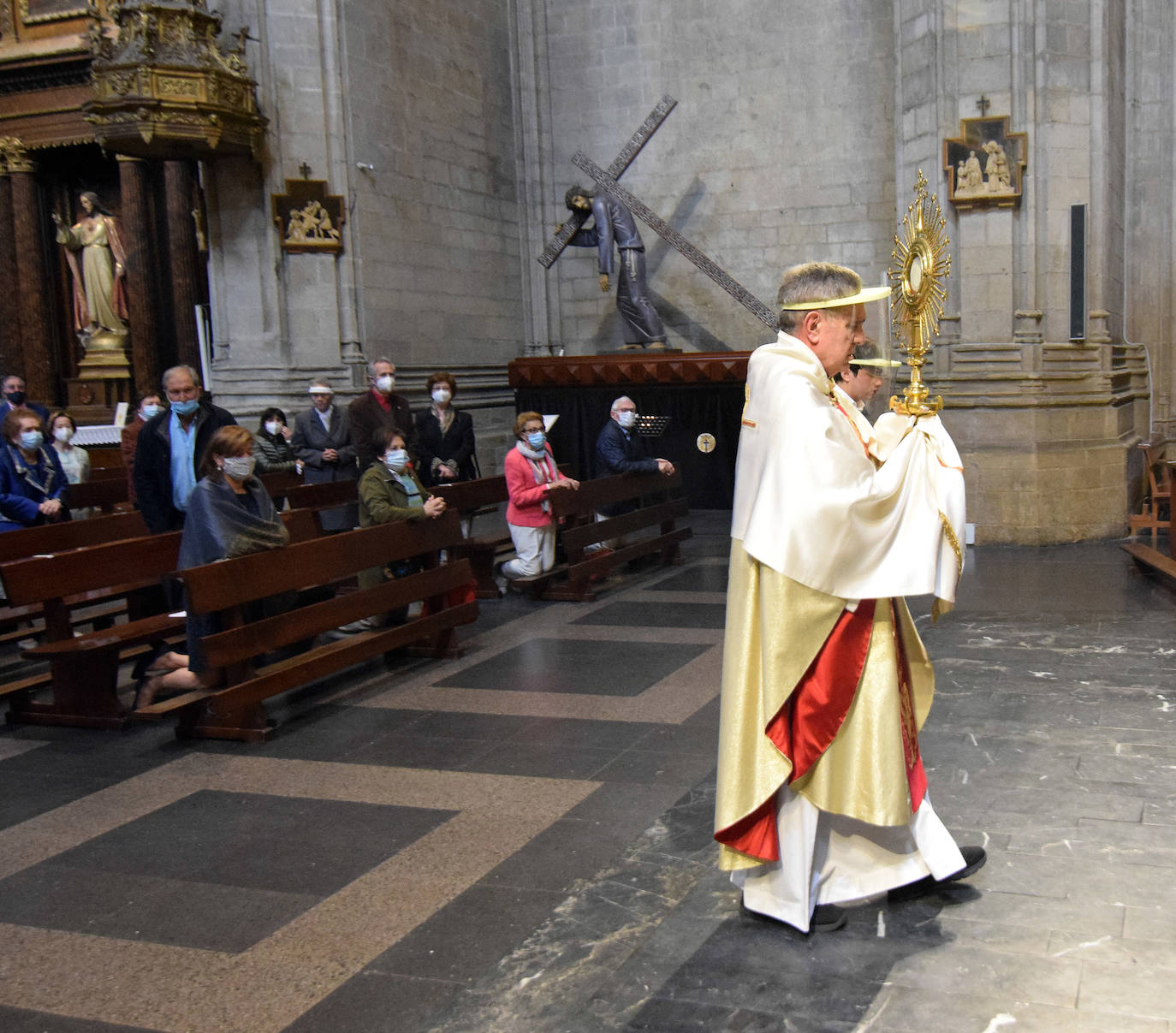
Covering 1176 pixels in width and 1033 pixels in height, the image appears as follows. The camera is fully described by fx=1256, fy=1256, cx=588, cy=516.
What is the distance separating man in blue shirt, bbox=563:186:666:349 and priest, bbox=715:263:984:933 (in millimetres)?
10167

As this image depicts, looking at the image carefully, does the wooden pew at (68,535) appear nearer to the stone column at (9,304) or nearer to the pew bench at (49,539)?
the pew bench at (49,539)

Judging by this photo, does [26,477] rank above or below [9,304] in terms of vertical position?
below

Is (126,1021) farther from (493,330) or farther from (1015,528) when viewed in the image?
(493,330)

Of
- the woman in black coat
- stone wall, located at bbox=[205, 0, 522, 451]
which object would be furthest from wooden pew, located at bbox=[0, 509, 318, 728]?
stone wall, located at bbox=[205, 0, 522, 451]

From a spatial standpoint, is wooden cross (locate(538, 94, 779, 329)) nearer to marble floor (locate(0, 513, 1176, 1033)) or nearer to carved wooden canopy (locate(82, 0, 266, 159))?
carved wooden canopy (locate(82, 0, 266, 159))

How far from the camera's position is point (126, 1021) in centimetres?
317

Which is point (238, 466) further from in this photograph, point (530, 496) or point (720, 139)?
point (720, 139)

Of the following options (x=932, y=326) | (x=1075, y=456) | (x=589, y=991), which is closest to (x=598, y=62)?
(x=1075, y=456)

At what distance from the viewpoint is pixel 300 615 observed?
598 cm

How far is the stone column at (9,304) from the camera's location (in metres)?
14.4

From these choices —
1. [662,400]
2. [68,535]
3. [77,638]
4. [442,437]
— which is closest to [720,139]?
[662,400]

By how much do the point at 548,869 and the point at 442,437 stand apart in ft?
20.8

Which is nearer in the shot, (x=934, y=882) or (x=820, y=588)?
(x=820, y=588)

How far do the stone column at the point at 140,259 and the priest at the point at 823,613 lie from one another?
10.9m
